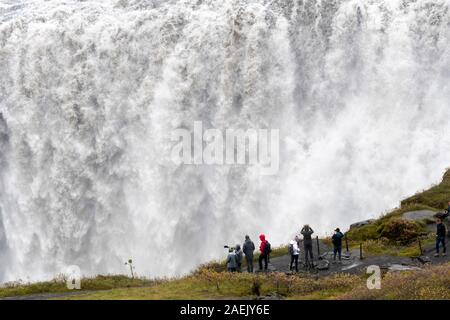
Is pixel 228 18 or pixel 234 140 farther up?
pixel 228 18

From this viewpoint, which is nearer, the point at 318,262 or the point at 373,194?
the point at 318,262

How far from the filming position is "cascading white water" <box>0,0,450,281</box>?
44906 millimetres

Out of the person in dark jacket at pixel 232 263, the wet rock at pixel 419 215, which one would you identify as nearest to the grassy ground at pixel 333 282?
the wet rock at pixel 419 215

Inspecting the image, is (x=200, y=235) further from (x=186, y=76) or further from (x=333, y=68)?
(x=333, y=68)

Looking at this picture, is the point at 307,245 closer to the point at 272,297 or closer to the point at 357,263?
the point at 357,263

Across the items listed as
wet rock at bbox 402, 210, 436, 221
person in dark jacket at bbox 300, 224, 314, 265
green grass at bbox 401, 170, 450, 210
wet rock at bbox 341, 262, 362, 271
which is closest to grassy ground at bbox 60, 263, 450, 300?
wet rock at bbox 341, 262, 362, 271

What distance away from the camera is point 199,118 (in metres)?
50.3

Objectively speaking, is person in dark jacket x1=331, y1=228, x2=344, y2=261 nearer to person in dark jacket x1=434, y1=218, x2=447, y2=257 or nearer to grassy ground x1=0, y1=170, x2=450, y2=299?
grassy ground x1=0, y1=170, x2=450, y2=299

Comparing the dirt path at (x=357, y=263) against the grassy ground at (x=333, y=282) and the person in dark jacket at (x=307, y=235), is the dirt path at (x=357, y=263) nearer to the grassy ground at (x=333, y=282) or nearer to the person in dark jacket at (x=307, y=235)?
the grassy ground at (x=333, y=282)

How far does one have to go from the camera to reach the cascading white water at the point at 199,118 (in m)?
44.9

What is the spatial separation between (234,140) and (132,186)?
10.2 metres

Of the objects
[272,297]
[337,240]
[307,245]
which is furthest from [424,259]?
[272,297]
